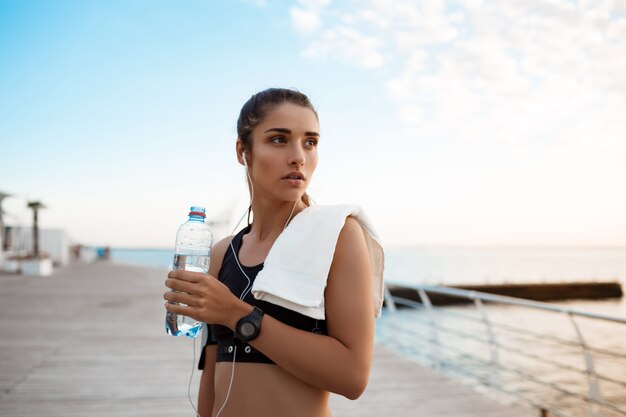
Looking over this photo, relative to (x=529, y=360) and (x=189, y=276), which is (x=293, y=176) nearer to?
(x=189, y=276)

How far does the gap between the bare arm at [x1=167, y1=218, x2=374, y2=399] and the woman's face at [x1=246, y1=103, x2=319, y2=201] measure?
12.4 inches

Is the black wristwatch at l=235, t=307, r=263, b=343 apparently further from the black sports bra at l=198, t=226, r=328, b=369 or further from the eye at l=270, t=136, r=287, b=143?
the eye at l=270, t=136, r=287, b=143

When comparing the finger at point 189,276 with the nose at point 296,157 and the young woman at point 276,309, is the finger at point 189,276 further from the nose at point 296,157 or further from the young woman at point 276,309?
the nose at point 296,157

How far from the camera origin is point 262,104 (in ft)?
4.30

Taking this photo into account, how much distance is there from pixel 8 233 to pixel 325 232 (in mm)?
30665

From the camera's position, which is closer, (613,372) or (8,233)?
(613,372)

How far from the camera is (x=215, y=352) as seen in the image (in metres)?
1.44


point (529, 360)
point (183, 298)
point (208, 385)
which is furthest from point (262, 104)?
point (529, 360)

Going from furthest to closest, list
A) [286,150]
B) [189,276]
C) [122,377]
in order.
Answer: [122,377] → [286,150] → [189,276]

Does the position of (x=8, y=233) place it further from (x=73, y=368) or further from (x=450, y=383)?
(x=450, y=383)

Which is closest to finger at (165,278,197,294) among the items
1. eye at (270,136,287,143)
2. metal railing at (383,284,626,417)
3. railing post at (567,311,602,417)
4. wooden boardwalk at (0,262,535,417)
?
eye at (270,136,287,143)

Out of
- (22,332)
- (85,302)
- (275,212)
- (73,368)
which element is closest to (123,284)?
(85,302)

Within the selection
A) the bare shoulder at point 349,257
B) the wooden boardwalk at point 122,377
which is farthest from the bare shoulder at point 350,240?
the wooden boardwalk at point 122,377

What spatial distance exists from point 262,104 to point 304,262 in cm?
49
